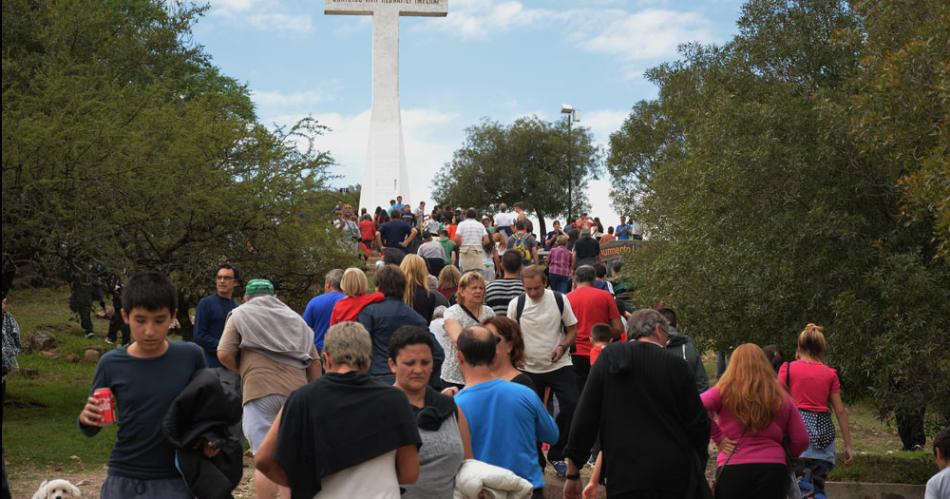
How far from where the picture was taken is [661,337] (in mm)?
6535

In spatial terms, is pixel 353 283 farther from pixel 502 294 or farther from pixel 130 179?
pixel 130 179

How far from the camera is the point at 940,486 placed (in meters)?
7.38

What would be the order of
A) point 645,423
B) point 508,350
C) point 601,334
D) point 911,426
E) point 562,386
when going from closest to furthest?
point 645,423
point 508,350
point 601,334
point 562,386
point 911,426

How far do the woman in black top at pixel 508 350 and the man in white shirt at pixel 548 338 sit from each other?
233cm

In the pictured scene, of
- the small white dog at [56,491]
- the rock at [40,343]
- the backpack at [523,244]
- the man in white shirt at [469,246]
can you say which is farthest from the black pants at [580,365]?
the rock at [40,343]

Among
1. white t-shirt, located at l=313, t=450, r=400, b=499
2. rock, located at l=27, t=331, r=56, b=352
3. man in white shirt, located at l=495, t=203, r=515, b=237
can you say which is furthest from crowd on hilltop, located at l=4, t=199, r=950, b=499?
man in white shirt, located at l=495, t=203, r=515, b=237

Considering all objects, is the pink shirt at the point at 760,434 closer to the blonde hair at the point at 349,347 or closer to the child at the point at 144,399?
the blonde hair at the point at 349,347

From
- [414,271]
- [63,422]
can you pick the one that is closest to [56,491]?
[414,271]

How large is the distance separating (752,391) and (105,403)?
3520mm

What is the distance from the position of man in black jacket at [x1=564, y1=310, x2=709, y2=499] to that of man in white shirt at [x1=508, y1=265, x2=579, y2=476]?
3.31 meters

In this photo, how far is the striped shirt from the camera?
10.9m

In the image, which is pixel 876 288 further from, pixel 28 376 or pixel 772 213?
pixel 28 376

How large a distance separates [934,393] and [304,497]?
11.1 metres

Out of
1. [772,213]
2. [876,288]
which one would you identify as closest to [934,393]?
[876,288]
